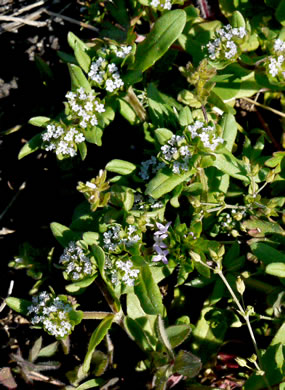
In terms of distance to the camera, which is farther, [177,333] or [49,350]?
[49,350]

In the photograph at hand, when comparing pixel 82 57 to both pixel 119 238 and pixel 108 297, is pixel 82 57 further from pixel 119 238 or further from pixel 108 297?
pixel 108 297

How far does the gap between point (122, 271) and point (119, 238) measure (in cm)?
25

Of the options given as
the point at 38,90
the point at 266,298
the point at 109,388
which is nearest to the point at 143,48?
the point at 38,90

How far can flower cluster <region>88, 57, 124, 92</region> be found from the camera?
393cm

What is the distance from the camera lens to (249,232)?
4.19 m

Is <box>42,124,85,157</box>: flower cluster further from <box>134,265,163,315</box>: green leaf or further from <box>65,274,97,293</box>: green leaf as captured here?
<box>134,265,163,315</box>: green leaf

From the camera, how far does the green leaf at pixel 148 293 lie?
3805 millimetres

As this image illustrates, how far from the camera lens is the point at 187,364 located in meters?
3.74

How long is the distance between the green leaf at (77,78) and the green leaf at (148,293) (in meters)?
1.48

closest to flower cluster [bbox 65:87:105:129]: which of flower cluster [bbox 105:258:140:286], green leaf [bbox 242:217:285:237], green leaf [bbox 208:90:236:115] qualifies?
green leaf [bbox 208:90:236:115]

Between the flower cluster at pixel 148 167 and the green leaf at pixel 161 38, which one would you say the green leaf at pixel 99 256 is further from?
the green leaf at pixel 161 38

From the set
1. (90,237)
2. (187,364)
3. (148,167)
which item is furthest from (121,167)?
(187,364)

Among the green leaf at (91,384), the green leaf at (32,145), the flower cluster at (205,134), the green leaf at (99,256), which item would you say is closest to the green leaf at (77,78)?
the green leaf at (32,145)

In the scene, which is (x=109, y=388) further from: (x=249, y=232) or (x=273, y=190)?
(x=273, y=190)
